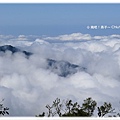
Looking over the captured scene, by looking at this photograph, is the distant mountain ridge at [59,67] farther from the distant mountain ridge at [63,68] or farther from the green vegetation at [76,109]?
the green vegetation at [76,109]

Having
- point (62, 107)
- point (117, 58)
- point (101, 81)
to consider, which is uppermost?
point (117, 58)

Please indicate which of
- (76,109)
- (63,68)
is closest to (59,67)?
(63,68)

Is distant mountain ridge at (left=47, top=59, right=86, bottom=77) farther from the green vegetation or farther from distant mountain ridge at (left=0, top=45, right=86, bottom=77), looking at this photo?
the green vegetation

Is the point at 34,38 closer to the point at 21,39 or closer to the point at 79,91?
the point at 21,39

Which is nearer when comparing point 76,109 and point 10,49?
point 76,109

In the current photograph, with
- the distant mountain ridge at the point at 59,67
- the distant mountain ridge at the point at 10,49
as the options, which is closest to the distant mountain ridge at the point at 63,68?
the distant mountain ridge at the point at 59,67

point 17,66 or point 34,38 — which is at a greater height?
point 34,38

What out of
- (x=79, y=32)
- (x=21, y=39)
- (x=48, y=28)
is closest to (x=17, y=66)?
(x=21, y=39)

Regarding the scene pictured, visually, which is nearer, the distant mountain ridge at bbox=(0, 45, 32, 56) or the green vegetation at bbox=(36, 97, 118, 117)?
the green vegetation at bbox=(36, 97, 118, 117)

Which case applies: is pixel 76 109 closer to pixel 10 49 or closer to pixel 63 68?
pixel 63 68

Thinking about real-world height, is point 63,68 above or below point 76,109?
above

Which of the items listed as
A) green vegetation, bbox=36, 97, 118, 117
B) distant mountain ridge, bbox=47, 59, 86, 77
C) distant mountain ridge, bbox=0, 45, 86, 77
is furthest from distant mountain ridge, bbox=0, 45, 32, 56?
green vegetation, bbox=36, 97, 118, 117
